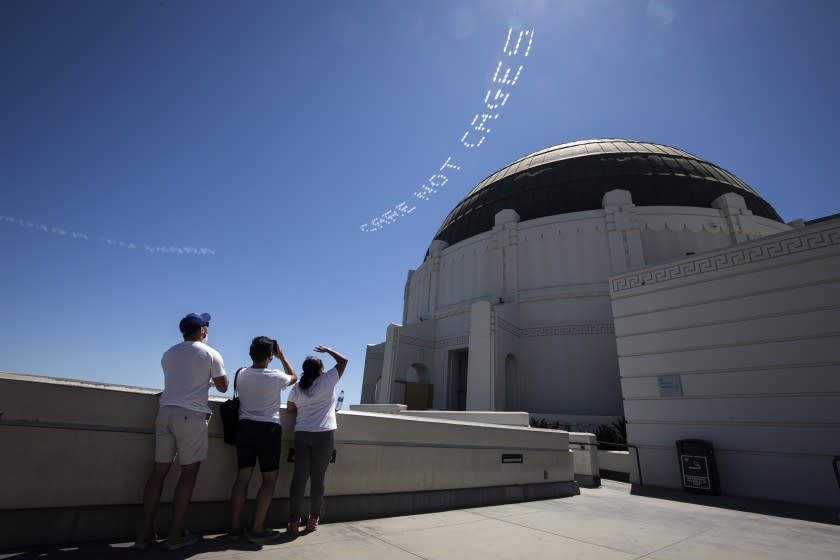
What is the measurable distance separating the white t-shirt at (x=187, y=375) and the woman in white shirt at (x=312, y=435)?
2.93 ft

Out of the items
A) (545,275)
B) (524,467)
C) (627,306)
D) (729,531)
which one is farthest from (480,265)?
(729,531)

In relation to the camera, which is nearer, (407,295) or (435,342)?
(435,342)

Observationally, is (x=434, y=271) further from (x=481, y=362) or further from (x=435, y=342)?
(x=481, y=362)

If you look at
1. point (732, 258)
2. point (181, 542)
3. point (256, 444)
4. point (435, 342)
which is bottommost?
point (181, 542)

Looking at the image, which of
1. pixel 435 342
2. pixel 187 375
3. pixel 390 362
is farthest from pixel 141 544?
pixel 435 342

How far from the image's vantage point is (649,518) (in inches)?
219

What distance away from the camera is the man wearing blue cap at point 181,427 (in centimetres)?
303

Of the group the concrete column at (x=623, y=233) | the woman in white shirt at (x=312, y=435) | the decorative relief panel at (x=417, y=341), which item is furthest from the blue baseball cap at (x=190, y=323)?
the concrete column at (x=623, y=233)

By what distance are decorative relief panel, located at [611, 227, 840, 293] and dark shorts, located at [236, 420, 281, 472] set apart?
398 inches

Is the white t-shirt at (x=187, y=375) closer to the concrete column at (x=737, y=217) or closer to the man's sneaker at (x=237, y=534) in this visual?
the man's sneaker at (x=237, y=534)

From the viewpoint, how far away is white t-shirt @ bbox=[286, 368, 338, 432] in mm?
3818

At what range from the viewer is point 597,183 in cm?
2170

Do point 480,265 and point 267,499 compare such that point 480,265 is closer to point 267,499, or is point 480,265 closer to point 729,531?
point 729,531

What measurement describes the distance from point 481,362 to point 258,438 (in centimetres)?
1447
